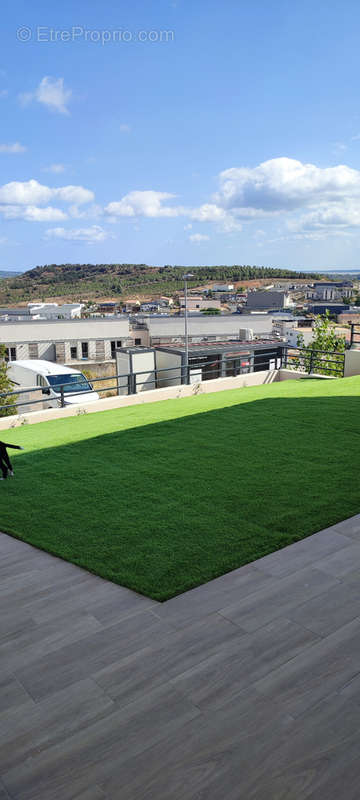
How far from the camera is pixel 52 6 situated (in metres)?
12.5

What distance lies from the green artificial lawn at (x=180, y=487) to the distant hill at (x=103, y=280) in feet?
345

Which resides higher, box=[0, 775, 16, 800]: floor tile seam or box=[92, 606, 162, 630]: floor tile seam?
box=[0, 775, 16, 800]: floor tile seam

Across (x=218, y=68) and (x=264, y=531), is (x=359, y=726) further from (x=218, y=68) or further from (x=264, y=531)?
(x=218, y=68)

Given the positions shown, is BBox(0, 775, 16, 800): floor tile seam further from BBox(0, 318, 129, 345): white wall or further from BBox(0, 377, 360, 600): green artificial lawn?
BBox(0, 318, 129, 345): white wall

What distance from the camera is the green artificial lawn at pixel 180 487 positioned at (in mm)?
4172

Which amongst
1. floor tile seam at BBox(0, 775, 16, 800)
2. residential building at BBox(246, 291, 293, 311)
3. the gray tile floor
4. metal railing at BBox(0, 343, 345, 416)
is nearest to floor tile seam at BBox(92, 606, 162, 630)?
the gray tile floor

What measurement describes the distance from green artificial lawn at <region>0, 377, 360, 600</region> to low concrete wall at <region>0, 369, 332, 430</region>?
0.32 metres

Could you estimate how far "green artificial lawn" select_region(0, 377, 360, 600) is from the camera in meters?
4.17

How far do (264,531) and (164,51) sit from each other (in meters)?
14.3

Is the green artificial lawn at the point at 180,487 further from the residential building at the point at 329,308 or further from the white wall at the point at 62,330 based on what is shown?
the residential building at the point at 329,308

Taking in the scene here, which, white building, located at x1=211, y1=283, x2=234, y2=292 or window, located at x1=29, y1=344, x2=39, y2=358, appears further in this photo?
white building, located at x1=211, y1=283, x2=234, y2=292

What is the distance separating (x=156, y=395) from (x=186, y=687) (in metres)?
8.93

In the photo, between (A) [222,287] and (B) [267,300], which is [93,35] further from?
(A) [222,287]

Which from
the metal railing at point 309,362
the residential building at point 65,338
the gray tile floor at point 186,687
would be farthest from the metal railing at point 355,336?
the residential building at point 65,338
